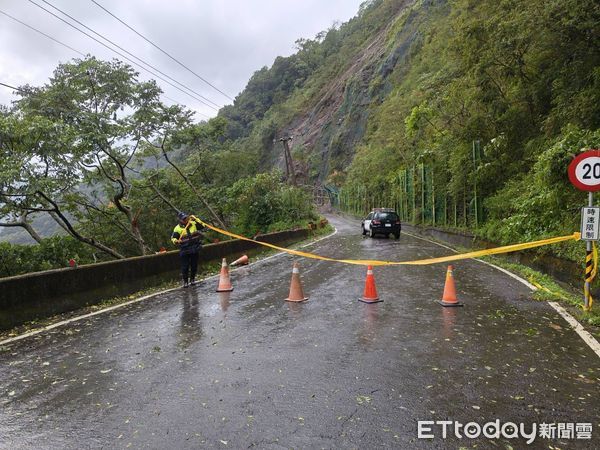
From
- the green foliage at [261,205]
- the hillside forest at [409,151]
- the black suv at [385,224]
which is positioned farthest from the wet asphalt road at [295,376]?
the green foliage at [261,205]

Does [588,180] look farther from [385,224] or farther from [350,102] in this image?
[350,102]

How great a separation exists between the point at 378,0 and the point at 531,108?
336 ft

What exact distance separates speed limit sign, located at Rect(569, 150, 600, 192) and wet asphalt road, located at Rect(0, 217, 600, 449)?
2208 millimetres

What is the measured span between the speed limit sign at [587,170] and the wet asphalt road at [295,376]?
221 cm

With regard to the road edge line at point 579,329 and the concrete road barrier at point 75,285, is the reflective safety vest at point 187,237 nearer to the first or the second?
the concrete road barrier at point 75,285

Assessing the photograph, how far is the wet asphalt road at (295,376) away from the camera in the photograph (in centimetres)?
369

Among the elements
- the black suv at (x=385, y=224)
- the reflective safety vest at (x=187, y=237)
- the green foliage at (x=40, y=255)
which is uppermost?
the reflective safety vest at (x=187, y=237)

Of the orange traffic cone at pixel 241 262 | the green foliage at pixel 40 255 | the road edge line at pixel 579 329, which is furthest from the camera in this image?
the green foliage at pixel 40 255

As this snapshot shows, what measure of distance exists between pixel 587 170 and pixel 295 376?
19.0ft

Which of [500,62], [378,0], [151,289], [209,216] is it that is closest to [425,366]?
[151,289]

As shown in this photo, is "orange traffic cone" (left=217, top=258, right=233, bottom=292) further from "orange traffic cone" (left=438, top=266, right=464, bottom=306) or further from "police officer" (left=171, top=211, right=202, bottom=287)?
"orange traffic cone" (left=438, top=266, right=464, bottom=306)

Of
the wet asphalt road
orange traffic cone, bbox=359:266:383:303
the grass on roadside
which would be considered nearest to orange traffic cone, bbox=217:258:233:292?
the wet asphalt road

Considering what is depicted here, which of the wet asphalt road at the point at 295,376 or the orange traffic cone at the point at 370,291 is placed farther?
the orange traffic cone at the point at 370,291

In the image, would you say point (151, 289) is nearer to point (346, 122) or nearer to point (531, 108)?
point (531, 108)
